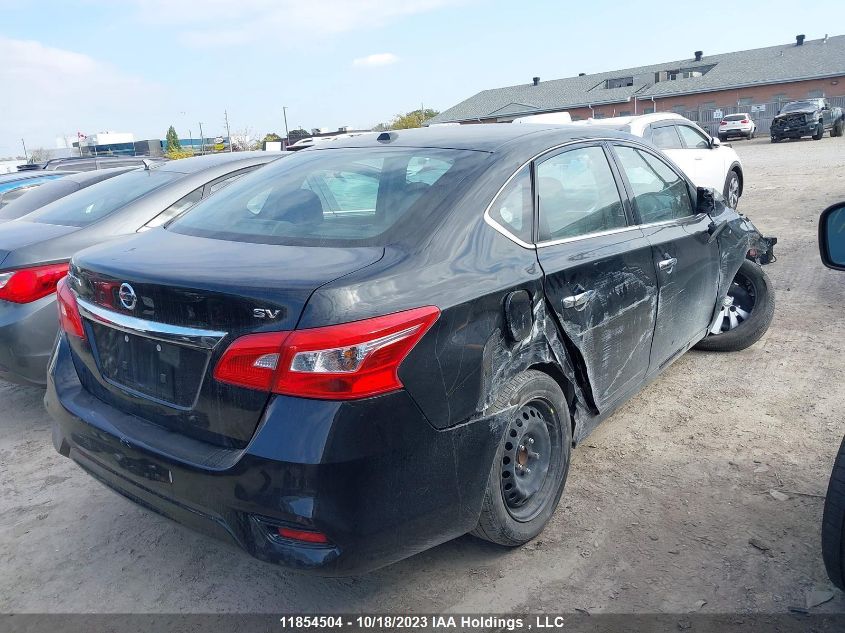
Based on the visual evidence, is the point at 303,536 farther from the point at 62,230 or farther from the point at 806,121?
the point at 806,121

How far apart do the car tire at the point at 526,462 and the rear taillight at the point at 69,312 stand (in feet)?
5.49

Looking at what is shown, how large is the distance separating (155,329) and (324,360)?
669 millimetres

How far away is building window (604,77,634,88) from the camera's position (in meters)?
58.6

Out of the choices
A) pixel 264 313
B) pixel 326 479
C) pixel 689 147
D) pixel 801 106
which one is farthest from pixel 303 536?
pixel 801 106

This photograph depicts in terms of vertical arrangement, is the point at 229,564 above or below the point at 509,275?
below

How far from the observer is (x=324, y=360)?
2105mm

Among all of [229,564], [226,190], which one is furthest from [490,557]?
[226,190]

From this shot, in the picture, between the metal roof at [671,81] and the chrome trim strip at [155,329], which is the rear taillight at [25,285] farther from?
the metal roof at [671,81]

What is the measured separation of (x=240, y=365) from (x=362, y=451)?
0.46 m

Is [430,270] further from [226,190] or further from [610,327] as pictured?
[226,190]

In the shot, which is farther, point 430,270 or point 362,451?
point 430,270

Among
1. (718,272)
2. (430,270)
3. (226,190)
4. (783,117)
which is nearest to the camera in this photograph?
(430,270)

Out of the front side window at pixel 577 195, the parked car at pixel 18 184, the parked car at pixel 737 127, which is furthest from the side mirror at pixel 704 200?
the parked car at pixel 737 127

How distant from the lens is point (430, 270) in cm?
241
